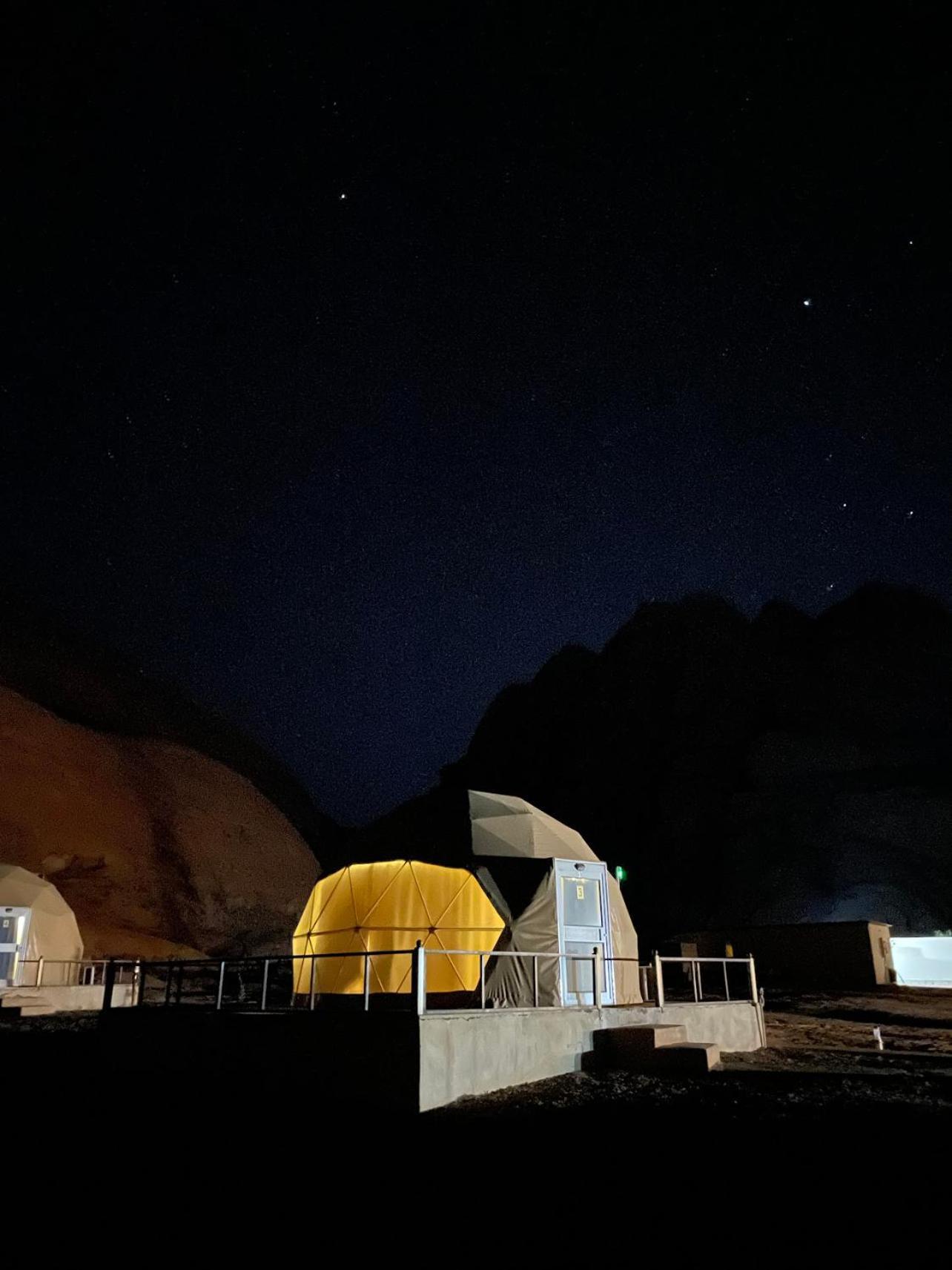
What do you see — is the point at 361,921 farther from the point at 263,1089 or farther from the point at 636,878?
the point at 636,878

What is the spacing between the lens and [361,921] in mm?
15242

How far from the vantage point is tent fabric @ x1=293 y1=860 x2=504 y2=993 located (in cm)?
1448

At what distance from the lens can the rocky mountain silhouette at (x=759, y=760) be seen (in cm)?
4369

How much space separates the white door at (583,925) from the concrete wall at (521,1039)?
1.72m

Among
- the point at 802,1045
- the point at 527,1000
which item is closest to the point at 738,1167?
the point at 527,1000

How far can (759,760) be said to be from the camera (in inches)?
2040

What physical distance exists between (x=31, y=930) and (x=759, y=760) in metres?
39.5

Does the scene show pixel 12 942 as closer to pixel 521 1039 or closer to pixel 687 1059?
pixel 521 1039

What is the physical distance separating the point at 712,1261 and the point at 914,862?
42.8 metres

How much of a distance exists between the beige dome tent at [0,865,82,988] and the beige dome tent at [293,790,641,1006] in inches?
484

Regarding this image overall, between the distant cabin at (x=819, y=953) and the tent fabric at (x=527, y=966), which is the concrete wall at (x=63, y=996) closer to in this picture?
the tent fabric at (x=527, y=966)

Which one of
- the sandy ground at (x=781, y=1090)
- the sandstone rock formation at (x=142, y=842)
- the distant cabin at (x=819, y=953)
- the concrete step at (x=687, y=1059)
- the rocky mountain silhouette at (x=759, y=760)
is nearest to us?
the sandy ground at (x=781, y=1090)

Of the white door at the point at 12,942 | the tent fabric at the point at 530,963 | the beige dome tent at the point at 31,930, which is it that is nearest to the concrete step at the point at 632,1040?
the tent fabric at the point at 530,963

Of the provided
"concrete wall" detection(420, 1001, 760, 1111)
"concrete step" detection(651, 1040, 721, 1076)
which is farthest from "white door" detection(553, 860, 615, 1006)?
"concrete step" detection(651, 1040, 721, 1076)
